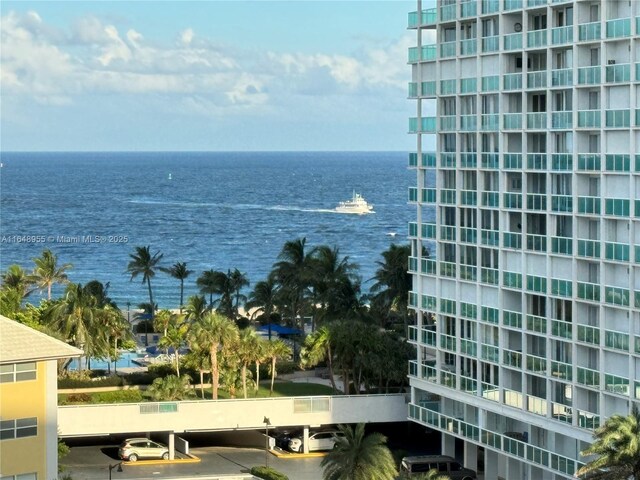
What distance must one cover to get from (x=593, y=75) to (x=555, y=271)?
8.64 metres

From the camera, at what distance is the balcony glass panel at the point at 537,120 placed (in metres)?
70.9

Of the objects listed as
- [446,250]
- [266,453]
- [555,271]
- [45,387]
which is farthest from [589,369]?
[45,387]

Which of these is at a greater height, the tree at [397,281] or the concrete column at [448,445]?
the tree at [397,281]

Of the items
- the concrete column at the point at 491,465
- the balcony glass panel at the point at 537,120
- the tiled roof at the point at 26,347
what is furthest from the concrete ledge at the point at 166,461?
the balcony glass panel at the point at 537,120

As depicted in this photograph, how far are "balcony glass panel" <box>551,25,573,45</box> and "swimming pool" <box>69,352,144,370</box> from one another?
37109 mm

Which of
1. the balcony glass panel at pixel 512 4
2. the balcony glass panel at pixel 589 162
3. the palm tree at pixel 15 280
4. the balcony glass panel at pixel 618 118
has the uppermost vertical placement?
the balcony glass panel at pixel 512 4

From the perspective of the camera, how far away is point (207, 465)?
3125 inches

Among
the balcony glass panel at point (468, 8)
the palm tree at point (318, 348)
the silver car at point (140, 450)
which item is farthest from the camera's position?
the palm tree at point (318, 348)

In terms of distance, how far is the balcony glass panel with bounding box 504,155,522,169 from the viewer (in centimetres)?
7250

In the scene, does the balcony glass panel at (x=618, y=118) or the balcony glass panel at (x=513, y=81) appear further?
the balcony glass panel at (x=513, y=81)

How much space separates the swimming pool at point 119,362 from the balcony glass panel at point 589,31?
3869cm

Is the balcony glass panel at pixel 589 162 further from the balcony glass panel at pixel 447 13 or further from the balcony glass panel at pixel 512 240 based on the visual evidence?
the balcony glass panel at pixel 447 13

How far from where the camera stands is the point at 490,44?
7388 cm

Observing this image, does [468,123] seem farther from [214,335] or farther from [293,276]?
[293,276]
